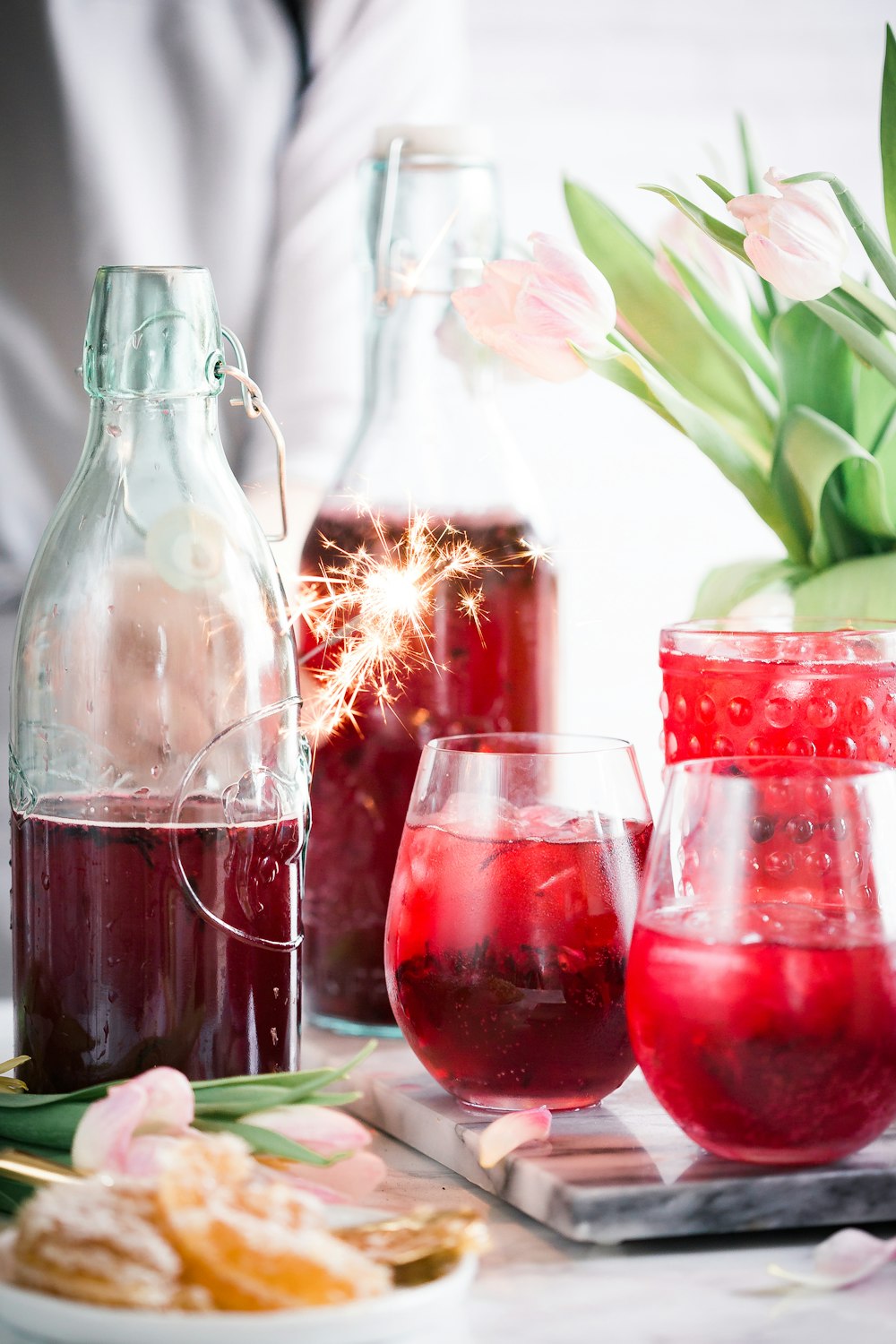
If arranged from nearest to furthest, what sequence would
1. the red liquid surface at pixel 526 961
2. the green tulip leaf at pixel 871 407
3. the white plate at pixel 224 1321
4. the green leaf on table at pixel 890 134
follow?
the white plate at pixel 224 1321 → the red liquid surface at pixel 526 961 → the green leaf on table at pixel 890 134 → the green tulip leaf at pixel 871 407

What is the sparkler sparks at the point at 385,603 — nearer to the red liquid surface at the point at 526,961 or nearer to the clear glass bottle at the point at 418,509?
the clear glass bottle at the point at 418,509

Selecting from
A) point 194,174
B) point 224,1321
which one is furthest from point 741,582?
point 194,174

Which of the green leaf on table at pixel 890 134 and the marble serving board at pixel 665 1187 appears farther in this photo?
the green leaf on table at pixel 890 134

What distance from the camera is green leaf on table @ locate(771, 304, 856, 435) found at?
2.90 feet

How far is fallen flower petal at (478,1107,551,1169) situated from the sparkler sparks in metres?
0.32

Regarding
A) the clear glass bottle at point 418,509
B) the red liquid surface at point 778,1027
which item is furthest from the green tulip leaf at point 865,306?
the red liquid surface at point 778,1027

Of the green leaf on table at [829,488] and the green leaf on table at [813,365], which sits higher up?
the green leaf on table at [813,365]

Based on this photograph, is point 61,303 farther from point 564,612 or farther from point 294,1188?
point 294,1188

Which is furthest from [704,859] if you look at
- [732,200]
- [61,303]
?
[61,303]

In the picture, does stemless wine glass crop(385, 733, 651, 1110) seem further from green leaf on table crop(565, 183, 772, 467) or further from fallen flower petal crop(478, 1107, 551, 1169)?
green leaf on table crop(565, 183, 772, 467)

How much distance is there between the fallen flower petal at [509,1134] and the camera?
2.07 ft

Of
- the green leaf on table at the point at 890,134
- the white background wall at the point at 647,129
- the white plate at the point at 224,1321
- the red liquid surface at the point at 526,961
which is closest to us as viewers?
the white plate at the point at 224,1321

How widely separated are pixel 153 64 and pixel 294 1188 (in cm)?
137

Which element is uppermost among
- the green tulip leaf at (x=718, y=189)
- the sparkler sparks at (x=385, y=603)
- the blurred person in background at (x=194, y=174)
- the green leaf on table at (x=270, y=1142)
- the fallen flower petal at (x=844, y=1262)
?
the blurred person in background at (x=194, y=174)
